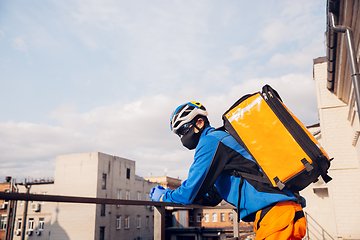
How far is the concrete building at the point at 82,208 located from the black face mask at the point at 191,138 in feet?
105

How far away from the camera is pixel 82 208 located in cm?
3291

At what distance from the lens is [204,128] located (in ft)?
8.56

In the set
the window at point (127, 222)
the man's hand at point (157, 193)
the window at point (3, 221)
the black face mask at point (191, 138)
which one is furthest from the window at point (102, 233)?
the black face mask at point (191, 138)

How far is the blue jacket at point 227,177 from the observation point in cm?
203

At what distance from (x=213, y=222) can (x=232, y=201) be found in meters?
45.3

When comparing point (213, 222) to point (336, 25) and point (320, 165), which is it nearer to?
point (336, 25)

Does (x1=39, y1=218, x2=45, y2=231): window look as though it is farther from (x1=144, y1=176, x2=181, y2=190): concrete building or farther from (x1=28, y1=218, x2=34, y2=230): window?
(x1=144, y1=176, x2=181, y2=190): concrete building

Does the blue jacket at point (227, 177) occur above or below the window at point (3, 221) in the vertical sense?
above

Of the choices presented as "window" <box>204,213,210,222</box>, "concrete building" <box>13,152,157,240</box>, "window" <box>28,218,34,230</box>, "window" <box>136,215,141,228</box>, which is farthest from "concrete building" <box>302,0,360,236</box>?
"window" <box>204,213,210,222</box>

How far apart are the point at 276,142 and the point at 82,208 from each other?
113 feet

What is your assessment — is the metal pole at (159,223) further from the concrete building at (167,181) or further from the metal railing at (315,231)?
the concrete building at (167,181)

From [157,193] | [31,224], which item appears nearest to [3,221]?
[31,224]

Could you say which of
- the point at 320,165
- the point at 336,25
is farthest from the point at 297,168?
the point at 336,25

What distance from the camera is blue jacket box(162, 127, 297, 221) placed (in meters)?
2.03
